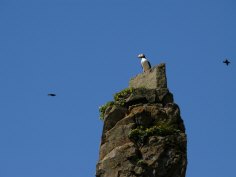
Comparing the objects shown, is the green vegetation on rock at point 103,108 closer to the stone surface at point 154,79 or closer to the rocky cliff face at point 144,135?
the rocky cliff face at point 144,135

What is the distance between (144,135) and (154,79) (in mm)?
3293

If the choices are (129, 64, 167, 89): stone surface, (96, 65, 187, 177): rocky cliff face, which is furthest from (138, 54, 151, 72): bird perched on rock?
(96, 65, 187, 177): rocky cliff face

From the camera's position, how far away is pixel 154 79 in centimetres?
3291

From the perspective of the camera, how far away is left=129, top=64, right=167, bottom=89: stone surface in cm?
3281

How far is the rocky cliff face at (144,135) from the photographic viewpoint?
2988cm

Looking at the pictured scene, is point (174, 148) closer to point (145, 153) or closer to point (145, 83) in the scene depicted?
point (145, 153)

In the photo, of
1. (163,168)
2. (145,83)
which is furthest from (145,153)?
(145,83)

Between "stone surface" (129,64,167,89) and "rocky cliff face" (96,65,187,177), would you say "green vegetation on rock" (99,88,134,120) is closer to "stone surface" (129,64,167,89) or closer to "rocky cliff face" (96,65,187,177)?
"rocky cliff face" (96,65,187,177)

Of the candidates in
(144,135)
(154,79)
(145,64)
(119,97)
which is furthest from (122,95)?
(144,135)

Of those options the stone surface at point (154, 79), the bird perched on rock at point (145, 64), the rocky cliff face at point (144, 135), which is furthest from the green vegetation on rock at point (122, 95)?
the bird perched on rock at point (145, 64)

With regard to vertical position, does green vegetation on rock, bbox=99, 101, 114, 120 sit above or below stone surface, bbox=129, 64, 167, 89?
below

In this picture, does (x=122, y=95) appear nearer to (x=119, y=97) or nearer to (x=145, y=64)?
(x=119, y=97)

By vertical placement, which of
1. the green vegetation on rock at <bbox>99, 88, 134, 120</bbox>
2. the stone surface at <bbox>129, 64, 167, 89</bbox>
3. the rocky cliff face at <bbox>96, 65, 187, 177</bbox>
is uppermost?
the stone surface at <bbox>129, 64, 167, 89</bbox>

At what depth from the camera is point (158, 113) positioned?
103 feet
